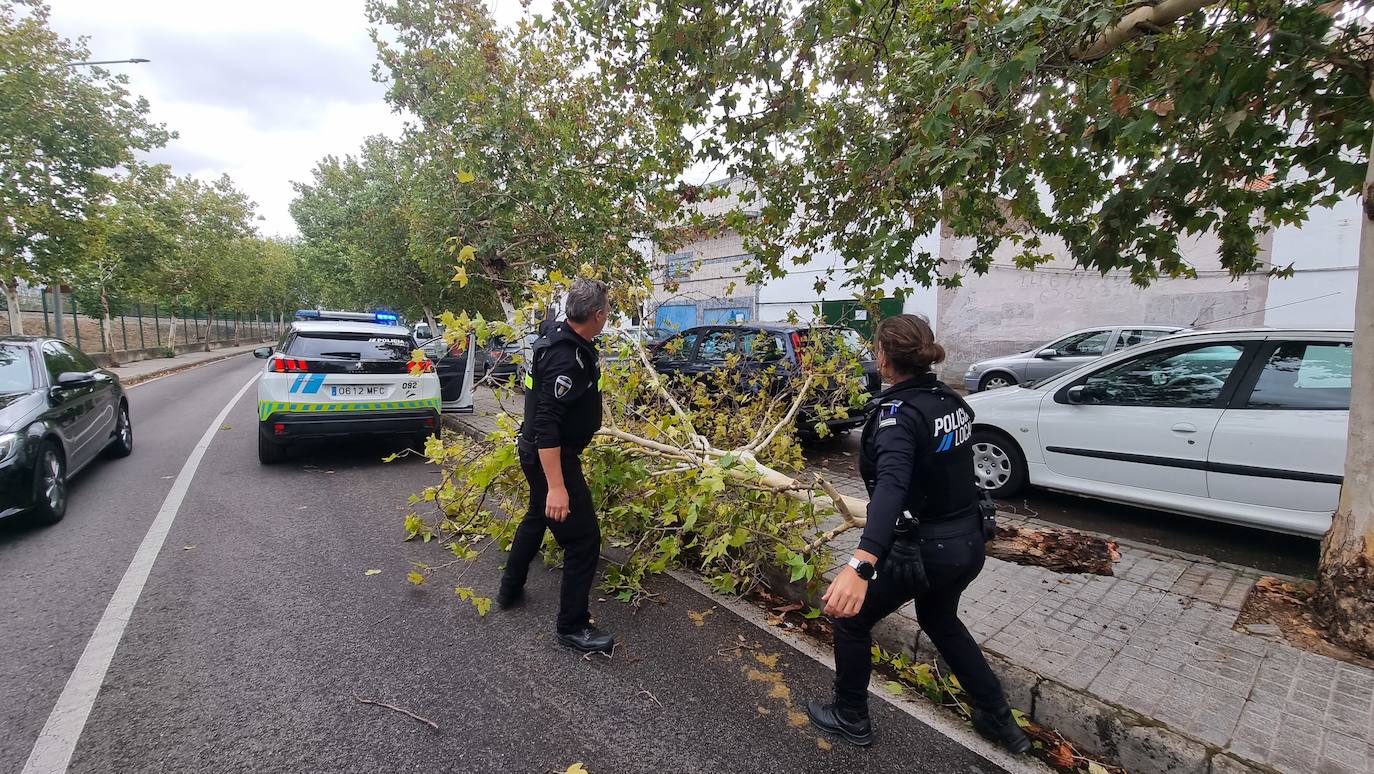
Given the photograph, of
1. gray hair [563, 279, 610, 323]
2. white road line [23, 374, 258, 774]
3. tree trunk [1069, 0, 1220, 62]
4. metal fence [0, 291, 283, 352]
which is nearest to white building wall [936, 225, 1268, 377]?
tree trunk [1069, 0, 1220, 62]

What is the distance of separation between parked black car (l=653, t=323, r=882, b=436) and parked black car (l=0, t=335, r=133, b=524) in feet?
16.0

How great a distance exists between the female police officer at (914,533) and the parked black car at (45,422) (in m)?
5.66

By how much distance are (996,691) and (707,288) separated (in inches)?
711

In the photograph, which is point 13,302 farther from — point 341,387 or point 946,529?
point 946,529

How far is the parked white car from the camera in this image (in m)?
3.81

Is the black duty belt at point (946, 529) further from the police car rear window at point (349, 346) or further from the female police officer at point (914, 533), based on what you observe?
the police car rear window at point (349, 346)

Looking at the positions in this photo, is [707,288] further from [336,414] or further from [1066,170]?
[1066,170]

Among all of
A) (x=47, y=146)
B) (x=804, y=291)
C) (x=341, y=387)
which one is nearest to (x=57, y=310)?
(x=47, y=146)

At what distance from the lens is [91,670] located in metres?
2.74

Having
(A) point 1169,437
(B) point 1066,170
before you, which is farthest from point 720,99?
(A) point 1169,437

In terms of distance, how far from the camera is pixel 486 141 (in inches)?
318

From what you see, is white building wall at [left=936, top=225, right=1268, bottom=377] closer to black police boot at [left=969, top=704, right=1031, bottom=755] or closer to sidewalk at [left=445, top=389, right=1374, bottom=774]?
sidewalk at [left=445, top=389, right=1374, bottom=774]

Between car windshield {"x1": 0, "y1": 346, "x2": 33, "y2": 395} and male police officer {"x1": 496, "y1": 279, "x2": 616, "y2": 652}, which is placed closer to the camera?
male police officer {"x1": 496, "y1": 279, "x2": 616, "y2": 652}

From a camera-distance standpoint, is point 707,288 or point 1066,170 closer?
point 1066,170
